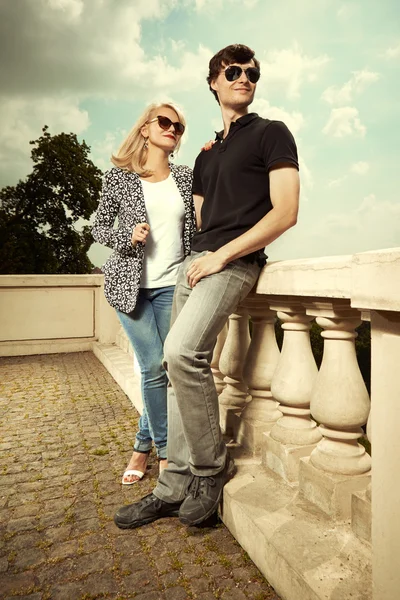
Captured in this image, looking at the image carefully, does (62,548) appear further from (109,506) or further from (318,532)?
(318,532)

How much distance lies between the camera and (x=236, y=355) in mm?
2504

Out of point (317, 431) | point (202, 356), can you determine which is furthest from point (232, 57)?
point (317, 431)

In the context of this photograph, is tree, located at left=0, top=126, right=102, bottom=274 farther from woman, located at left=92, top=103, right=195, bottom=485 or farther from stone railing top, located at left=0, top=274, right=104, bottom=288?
woman, located at left=92, top=103, right=195, bottom=485

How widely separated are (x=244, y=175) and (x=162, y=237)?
0.67 metres

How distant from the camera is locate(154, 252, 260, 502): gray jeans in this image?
1.86 m

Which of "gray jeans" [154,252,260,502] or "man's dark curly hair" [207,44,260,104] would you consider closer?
"gray jeans" [154,252,260,502]

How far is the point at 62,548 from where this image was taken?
197cm

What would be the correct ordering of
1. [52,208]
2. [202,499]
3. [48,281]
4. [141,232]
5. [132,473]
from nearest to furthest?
[202,499], [141,232], [132,473], [48,281], [52,208]

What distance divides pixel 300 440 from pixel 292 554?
555 mm

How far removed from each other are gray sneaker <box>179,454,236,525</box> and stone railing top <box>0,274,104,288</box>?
6.34 metres

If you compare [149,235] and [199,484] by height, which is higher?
[149,235]

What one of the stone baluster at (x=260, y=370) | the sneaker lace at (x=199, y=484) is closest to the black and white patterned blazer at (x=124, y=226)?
the stone baluster at (x=260, y=370)

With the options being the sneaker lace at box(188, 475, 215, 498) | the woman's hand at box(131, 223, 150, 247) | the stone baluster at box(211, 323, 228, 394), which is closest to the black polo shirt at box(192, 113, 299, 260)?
the woman's hand at box(131, 223, 150, 247)

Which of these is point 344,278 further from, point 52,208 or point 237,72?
point 52,208
